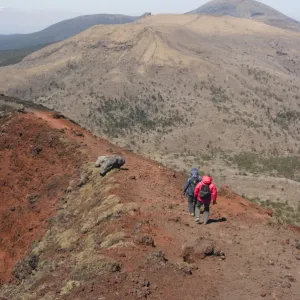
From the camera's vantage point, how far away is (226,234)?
1320 centimetres

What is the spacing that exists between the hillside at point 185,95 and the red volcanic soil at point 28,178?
61.4ft

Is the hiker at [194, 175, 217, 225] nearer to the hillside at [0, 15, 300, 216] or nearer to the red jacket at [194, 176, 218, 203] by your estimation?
the red jacket at [194, 176, 218, 203]

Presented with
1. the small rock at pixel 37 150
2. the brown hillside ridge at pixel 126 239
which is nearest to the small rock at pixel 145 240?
the brown hillside ridge at pixel 126 239

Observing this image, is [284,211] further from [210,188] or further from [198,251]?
[198,251]

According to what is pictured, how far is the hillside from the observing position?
50.6 m

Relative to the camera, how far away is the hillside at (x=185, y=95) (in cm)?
5056

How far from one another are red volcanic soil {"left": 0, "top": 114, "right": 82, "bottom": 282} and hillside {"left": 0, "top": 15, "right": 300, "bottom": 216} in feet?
61.4

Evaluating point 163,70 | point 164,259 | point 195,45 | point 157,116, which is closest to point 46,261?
point 164,259

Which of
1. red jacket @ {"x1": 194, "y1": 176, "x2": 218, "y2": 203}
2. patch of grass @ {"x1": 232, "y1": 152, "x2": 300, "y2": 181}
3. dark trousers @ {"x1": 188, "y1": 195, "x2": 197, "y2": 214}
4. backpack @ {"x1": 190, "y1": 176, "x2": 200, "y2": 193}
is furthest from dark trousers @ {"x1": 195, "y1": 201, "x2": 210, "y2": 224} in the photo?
patch of grass @ {"x1": 232, "y1": 152, "x2": 300, "y2": 181}

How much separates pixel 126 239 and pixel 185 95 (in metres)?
63.5

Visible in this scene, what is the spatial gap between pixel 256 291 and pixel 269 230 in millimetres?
3949

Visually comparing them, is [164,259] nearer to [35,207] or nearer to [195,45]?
[35,207]

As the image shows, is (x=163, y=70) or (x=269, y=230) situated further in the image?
(x=163, y=70)

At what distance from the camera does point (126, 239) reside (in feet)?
40.5
